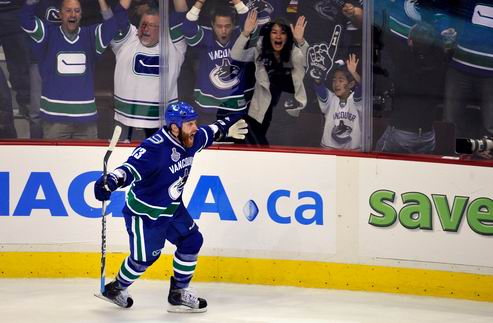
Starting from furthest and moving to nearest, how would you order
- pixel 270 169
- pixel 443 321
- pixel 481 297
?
pixel 270 169 → pixel 481 297 → pixel 443 321

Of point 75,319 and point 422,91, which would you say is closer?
point 75,319

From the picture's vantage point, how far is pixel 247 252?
723 centimetres

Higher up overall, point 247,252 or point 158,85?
point 158,85

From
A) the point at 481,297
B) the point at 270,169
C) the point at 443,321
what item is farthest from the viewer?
the point at 270,169

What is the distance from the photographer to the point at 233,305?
6762 mm

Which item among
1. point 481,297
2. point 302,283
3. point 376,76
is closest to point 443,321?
point 481,297

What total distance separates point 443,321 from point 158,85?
237 cm

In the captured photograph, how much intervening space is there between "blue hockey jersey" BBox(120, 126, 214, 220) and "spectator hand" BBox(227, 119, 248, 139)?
39 cm

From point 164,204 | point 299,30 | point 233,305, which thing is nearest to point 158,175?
point 164,204

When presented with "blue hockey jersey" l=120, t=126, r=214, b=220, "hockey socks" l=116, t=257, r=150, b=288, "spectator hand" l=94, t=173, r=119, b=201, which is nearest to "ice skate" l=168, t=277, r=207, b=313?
"hockey socks" l=116, t=257, r=150, b=288

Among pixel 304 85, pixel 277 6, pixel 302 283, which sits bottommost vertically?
pixel 302 283

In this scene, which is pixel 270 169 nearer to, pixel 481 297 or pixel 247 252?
pixel 247 252

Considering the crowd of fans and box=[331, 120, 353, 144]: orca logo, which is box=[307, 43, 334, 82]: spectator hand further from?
box=[331, 120, 353, 144]: orca logo

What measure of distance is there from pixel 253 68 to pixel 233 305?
1537 mm
